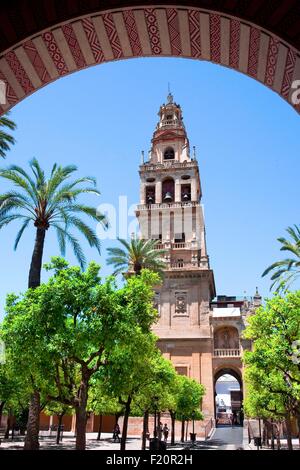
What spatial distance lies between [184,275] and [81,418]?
3225 cm

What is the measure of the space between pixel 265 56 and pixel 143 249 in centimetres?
2810

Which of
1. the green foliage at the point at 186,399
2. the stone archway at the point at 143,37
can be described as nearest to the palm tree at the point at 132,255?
the green foliage at the point at 186,399

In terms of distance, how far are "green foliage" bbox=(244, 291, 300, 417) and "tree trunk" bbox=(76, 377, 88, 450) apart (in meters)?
7.33

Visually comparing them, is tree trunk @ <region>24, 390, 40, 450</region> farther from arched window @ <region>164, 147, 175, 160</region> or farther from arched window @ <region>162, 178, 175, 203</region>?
arched window @ <region>164, 147, 175, 160</region>

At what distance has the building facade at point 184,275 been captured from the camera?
144 ft

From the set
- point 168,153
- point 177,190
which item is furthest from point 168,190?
point 168,153

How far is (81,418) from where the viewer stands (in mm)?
14352

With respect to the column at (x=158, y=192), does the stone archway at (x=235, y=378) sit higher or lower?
lower

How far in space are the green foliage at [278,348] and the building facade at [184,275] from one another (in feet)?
75.4

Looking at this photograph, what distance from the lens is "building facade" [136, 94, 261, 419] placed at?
4381cm

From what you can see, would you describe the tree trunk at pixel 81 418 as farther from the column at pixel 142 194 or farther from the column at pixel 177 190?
the column at pixel 142 194

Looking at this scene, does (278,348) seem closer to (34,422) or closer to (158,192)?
(34,422)

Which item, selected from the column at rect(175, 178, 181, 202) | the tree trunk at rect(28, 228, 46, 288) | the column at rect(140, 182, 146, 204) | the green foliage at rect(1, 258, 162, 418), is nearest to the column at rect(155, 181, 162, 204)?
the column at rect(140, 182, 146, 204)
